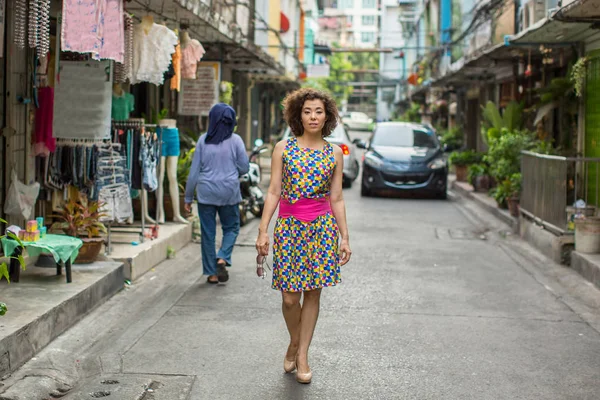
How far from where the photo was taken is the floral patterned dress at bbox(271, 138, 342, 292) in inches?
215

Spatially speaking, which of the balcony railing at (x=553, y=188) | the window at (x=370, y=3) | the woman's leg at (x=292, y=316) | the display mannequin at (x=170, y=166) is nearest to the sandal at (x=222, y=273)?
the display mannequin at (x=170, y=166)

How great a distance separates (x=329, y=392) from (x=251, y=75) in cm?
2512

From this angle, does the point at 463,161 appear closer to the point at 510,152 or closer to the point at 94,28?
the point at 510,152

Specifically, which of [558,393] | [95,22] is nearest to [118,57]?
[95,22]

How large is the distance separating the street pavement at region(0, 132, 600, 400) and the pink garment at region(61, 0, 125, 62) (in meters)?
2.35

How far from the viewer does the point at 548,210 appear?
Answer: 11.2 meters

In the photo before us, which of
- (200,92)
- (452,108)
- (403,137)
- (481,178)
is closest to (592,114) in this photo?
(481,178)

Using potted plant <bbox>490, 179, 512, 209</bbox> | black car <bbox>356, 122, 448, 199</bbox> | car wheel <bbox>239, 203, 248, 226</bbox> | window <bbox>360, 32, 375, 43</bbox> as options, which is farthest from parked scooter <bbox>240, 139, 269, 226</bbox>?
window <bbox>360, 32, 375, 43</bbox>

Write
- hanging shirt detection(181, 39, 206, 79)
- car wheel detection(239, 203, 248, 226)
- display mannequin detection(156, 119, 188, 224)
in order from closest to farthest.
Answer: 1. display mannequin detection(156, 119, 188, 224)
2. hanging shirt detection(181, 39, 206, 79)
3. car wheel detection(239, 203, 248, 226)

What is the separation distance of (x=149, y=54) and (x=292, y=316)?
16.6ft

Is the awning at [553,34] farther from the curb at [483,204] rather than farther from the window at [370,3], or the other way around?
the window at [370,3]

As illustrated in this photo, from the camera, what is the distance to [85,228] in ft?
27.7

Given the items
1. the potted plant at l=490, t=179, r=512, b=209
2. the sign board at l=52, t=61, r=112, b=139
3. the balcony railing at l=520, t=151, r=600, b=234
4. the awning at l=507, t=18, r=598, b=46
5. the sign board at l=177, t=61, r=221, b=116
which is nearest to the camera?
the sign board at l=52, t=61, r=112, b=139

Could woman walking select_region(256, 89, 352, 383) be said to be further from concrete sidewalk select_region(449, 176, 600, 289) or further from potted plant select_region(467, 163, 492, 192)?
potted plant select_region(467, 163, 492, 192)
